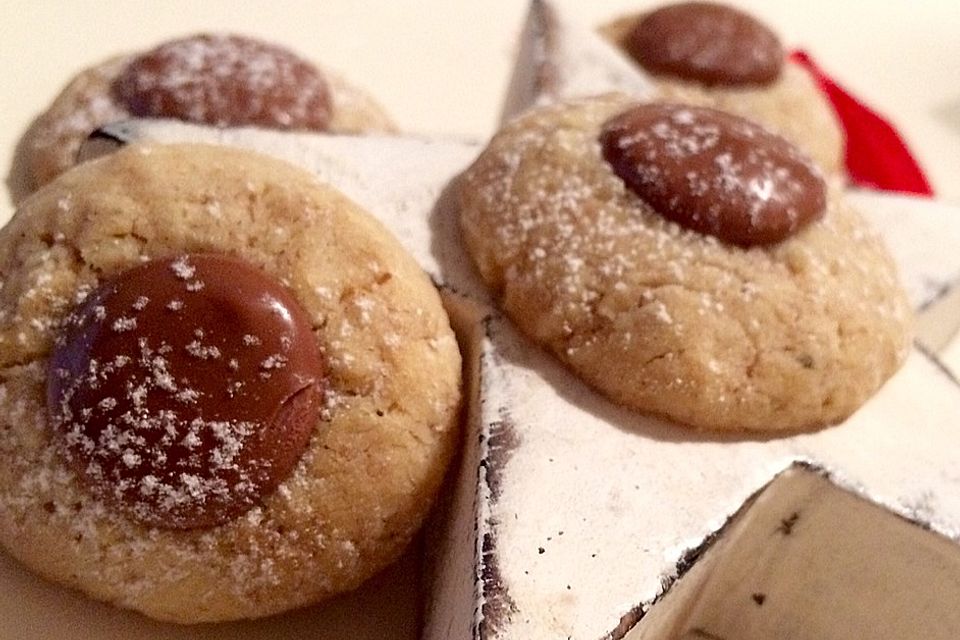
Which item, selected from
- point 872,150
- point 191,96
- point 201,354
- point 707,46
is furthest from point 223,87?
point 872,150

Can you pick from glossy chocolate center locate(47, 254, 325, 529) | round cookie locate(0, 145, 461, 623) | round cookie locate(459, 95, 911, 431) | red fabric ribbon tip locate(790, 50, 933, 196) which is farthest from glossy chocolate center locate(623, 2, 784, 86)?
glossy chocolate center locate(47, 254, 325, 529)

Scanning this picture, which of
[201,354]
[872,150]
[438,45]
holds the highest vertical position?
[201,354]

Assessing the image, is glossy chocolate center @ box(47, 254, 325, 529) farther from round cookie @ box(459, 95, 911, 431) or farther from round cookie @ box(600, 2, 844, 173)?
round cookie @ box(600, 2, 844, 173)

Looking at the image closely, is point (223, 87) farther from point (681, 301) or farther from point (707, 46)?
point (707, 46)

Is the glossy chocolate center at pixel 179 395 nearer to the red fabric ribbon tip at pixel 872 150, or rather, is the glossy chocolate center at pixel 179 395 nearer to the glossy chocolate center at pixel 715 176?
the glossy chocolate center at pixel 715 176

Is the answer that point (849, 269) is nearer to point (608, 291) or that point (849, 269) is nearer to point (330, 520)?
point (608, 291)

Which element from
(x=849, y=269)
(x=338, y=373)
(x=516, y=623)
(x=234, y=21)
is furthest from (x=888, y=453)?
(x=234, y=21)
